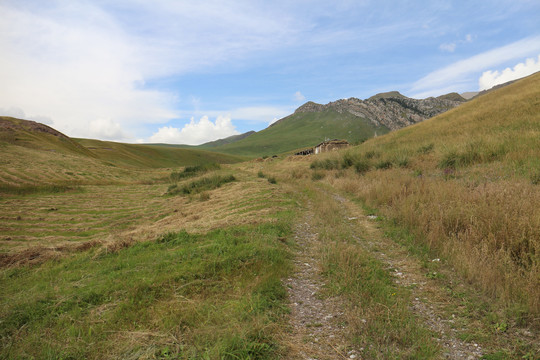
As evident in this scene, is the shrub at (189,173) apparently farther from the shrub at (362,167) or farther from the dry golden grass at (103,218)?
the shrub at (362,167)

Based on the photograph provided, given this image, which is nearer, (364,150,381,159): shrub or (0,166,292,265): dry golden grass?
(0,166,292,265): dry golden grass

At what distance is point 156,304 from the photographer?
4.34 m


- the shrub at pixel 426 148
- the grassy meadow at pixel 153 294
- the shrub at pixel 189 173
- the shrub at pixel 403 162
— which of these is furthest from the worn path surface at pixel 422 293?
the shrub at pixel 189 173

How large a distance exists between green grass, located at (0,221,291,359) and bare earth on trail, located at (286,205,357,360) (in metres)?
0.28

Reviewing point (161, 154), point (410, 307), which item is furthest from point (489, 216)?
point (161, 154)

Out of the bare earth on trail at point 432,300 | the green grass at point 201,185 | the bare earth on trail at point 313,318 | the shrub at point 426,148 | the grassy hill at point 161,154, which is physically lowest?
the bare earth on trail at point 432,300

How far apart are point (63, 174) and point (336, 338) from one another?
1254 inches

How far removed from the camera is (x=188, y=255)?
250 inches

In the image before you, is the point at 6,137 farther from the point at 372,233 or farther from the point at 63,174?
the point at 372,233

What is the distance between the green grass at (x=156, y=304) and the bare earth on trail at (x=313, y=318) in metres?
0.28

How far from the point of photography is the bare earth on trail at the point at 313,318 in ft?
10.4

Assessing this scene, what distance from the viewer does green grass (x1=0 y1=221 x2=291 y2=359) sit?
3266mm

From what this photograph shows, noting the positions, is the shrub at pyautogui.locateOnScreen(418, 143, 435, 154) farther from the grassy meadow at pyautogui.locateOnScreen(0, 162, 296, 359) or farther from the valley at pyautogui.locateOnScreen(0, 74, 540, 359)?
the grassy meadow at pyautogui.locateOnScreen(0, 162, 296, 359)

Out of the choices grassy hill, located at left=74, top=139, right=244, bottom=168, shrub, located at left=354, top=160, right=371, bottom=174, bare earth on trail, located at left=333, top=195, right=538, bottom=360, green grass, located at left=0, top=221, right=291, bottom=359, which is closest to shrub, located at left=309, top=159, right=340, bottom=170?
shrub, located at left=354, top=160, right=371, bottom=174
